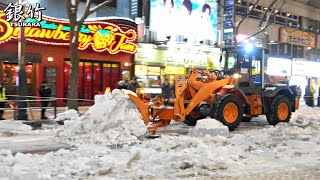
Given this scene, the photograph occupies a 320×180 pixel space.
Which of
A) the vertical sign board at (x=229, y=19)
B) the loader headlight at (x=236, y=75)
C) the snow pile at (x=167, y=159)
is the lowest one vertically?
the snow pile at (x=167, y=159)

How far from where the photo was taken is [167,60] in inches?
1057

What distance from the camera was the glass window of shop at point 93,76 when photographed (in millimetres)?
22203

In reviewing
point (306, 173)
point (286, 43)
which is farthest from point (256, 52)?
point (286, 43)

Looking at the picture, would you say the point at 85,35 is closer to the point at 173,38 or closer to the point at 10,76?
the point at 10,76

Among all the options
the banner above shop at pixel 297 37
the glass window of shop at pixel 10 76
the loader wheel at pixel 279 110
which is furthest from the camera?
the banner above shop at pixel 297 37

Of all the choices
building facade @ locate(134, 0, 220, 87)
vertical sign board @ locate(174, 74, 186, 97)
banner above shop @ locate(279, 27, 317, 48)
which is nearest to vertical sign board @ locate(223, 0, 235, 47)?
building facade @ locate(134, 0, 220, 87)

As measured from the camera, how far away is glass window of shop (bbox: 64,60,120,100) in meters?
22.2

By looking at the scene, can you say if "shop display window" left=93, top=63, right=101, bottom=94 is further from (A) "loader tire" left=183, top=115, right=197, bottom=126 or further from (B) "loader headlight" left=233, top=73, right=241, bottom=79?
(B) "loader headlight" left=233, top=73, right=241, bottom=79

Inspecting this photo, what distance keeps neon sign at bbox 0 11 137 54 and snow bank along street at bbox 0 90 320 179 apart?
7255mm

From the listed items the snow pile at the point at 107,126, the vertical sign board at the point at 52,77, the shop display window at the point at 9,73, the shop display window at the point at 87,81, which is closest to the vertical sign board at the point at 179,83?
the snow pile at the point at 107,126

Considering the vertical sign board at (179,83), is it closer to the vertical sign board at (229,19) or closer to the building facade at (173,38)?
the building facade at (173,38)

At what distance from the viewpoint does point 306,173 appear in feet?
25.0

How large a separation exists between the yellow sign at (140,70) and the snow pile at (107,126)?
554 inches

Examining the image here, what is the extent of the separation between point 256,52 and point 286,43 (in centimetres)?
2510
